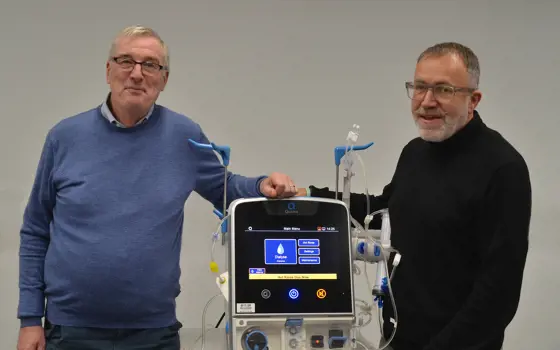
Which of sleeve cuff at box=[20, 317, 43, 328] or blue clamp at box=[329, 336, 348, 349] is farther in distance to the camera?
sleeve cuff at box=[20, 317, 43, 328]

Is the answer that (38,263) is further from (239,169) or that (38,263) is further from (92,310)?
(239,169)

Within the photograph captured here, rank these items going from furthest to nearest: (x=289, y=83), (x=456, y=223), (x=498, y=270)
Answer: (x=289, y=83) → (x=456, y=223) → (x=498, y=270)

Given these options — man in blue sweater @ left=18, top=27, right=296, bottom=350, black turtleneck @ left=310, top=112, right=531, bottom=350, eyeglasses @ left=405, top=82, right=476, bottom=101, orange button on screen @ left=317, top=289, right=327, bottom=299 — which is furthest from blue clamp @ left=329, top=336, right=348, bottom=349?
eyeglasses @ left=405, top=82, right=476, bottom=101

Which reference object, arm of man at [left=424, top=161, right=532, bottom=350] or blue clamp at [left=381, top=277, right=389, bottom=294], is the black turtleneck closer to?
arm of man at [left=424, top=161, right=532, bottom=350]

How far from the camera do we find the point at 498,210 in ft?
4.72

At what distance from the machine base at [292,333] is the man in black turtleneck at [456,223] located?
24 cm

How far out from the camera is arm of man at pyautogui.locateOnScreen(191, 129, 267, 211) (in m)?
1.70

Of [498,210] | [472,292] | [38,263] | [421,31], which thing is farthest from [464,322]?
[421,31]

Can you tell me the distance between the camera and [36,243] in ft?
5.38

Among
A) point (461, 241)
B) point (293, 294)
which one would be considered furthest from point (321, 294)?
point (461, 241)

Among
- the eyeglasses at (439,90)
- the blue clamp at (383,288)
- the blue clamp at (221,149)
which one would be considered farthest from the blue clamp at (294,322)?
the eyeglasses at (439,90)

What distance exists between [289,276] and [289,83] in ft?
4.60

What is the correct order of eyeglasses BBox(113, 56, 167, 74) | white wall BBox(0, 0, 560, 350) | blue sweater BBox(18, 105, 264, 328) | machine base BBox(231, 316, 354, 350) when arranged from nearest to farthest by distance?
1. machine base BBox(231, 316, 354, 350)
2. blue sweater BBox(18, 105, 264, 328)
3. eyeglasses BBox(113, 56, 167, 74)
4. white wall BBox(0, 0, 560, 350)

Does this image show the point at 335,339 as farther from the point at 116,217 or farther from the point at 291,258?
the point at 116,217
